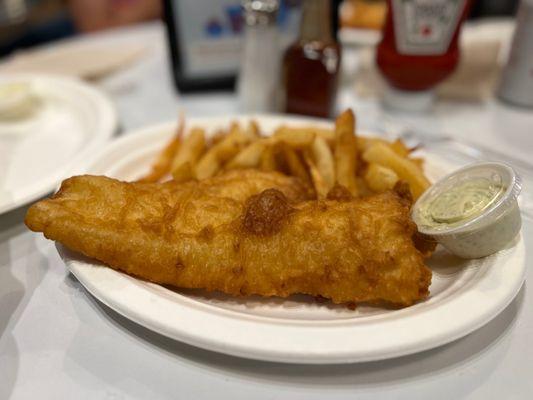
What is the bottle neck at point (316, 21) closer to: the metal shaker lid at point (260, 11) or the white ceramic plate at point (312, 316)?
the metal shaker lid at point (260, 11)

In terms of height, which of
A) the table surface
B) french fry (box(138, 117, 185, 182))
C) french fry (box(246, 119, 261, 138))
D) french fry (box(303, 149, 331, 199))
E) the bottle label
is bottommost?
the table surface

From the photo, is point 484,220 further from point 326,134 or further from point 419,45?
point 419,45

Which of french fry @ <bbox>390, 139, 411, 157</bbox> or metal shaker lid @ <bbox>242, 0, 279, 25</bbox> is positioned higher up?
metal shaker lid @ <bbox>242, 0, 279, 25</bbox>

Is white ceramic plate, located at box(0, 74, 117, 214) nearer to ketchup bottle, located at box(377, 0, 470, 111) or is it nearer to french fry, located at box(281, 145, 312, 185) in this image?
french fry, located at box(281, 145, 312, 185)

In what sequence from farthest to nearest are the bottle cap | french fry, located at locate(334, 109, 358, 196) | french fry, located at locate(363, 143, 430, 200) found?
the bottle cap
french fry, located at locate(334, 109, 358, 196)
french fry, located at locate(363, 143, 430, 200)

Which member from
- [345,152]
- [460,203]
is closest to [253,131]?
[345,152]

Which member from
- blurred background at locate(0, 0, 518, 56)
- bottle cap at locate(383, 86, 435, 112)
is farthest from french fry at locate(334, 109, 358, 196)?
blurred background at locate(0, 0, 518, 56)
